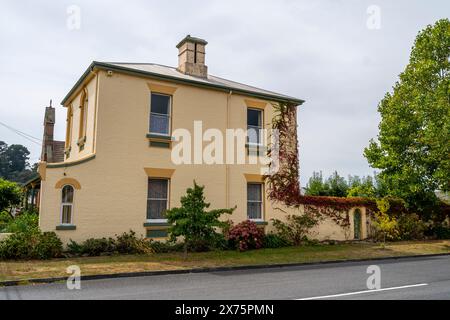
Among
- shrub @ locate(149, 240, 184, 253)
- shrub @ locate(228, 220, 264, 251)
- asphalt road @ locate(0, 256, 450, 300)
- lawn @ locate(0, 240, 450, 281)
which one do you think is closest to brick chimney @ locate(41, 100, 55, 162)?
shrub @ locate(149, 240, 184, 253)

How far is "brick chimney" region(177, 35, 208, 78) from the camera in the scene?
744 inches

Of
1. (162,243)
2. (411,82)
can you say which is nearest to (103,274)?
(162,243)

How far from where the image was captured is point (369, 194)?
22500 mm

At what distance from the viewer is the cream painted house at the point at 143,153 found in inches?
561

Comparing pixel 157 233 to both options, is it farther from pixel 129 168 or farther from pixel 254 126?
pixel 254 126

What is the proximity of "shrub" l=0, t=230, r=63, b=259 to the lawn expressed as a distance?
626 mm

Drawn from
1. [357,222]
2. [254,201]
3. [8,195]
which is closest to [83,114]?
[8,195]

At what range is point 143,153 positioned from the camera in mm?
15812

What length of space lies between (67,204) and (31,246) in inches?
76.2

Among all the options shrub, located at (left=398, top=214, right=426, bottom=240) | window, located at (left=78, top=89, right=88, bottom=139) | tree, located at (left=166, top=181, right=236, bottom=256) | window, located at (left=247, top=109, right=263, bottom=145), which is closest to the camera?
tree, located at (left=166, top=181, right=236, bottom=256)

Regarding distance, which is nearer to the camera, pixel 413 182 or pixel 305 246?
pixel 305 246

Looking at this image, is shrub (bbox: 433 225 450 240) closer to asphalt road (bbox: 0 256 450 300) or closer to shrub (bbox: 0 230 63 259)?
asphalt road (bbox: 0 256 450 300)

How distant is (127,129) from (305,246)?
378 inches
